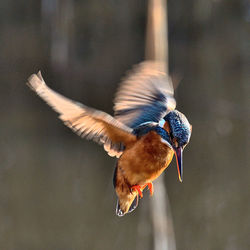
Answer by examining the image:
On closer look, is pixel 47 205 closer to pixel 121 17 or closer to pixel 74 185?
pixel 74 185

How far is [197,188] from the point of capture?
3.08 m

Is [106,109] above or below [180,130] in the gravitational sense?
below

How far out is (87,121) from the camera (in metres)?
1.37

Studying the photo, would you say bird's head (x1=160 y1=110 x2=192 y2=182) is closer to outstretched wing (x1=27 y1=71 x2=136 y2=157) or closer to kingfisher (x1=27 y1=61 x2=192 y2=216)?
kingfisher (x1=27 y1=61 x2=192 y2=216)

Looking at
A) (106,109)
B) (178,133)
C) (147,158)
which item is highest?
(178,133)


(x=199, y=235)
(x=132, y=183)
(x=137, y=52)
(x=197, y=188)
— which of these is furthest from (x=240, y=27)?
(x=132, y=183)

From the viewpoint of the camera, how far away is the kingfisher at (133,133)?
126 centimetres

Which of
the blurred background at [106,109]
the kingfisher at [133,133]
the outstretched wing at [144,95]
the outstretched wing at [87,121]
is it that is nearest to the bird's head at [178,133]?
the kingfisher at [133,133]

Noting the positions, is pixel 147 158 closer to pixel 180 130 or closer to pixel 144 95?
pixel 180 130

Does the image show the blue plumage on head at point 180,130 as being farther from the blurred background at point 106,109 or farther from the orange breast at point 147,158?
the blurred background at point 106,109

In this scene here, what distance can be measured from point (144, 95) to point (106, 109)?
48.7 inches

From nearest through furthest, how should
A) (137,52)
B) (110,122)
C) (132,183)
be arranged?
(110,122), (132,183), (137,52)

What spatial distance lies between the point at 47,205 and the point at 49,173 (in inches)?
7.5

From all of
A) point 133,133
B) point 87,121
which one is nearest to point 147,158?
point 133,133
